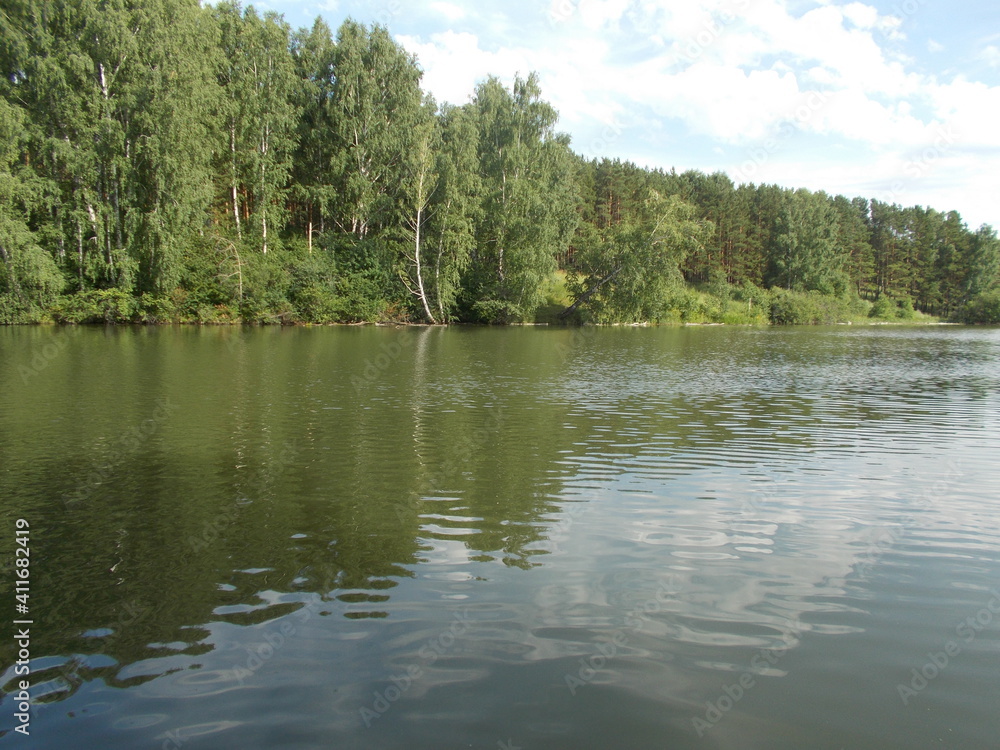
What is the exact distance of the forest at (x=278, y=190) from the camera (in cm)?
4262

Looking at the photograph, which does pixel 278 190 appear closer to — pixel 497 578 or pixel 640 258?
pixel 640 258

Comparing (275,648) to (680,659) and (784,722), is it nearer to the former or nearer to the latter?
(680,659)

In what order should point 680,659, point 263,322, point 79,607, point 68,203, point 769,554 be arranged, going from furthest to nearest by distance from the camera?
1. point 263,322
2. point 68,203
3. point 769,554
4. point 79,607
5. point 680,659

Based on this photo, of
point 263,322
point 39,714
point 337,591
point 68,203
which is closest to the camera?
point 39,714

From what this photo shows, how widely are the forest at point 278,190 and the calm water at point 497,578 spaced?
34218mm

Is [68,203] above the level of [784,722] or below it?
above

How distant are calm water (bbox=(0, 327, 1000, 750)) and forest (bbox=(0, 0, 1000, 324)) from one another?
34218 millimetres

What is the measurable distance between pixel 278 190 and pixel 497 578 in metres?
56.6

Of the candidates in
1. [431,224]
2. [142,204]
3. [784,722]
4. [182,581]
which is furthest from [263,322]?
[784,722]

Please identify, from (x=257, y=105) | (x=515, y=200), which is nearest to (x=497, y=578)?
(x=257, y=105)

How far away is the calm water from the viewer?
4.62 metres

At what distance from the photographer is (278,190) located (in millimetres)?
57094

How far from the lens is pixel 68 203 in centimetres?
4447

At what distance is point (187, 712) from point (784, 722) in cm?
411
